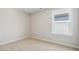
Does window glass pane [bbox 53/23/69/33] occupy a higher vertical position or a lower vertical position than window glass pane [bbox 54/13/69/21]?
lower

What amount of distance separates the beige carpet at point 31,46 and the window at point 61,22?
9.1 inches

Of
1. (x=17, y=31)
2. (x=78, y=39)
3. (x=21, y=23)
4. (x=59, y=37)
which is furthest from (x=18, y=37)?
(x=78, y=39)

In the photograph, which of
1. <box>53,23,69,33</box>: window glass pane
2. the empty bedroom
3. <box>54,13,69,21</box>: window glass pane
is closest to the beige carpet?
the empty bedroom

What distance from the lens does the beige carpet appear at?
1432 millimetres

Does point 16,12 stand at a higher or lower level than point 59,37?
higher

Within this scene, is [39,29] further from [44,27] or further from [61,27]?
[61,27]

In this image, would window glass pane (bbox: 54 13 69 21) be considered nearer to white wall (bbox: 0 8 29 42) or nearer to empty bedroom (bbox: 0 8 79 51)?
empty bedroom (bbox: 0 8 79 51)

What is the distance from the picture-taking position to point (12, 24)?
145cm

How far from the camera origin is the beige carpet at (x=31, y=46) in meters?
1.43

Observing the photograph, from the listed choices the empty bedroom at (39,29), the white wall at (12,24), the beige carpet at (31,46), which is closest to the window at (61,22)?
the empty bedroom at (39,29)
